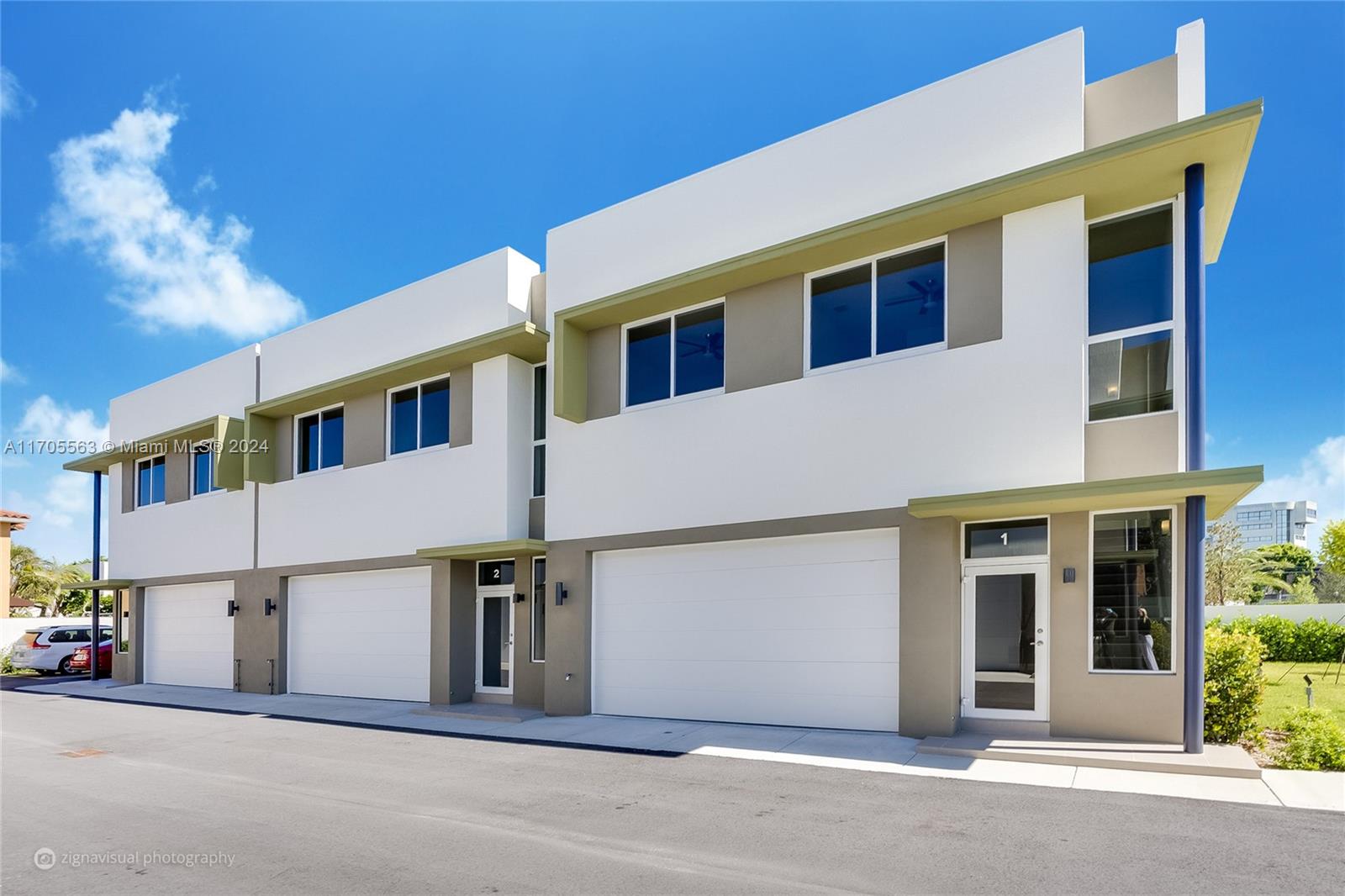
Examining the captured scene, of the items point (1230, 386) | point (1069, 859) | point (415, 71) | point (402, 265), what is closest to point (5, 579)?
point (402, 265)

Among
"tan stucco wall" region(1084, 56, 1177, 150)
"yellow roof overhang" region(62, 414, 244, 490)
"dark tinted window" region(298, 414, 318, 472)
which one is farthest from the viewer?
"yellow roof overhang" region(62, 414, 244, 490)

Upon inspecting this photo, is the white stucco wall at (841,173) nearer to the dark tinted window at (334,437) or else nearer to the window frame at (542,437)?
the window frame at (542,437)

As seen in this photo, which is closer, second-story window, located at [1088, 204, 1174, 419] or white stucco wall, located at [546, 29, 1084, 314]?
second-story window, located at [1088, 204, 1174, 419]

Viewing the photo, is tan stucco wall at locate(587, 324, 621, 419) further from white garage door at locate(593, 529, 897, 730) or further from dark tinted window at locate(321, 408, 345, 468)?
dark tinted window at locate(321, 408, 345, 468)

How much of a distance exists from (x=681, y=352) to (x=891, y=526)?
442 cm

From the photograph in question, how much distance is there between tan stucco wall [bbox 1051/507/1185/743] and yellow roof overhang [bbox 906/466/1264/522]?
1.35 feet

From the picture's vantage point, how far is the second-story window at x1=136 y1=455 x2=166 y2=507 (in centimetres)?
2203

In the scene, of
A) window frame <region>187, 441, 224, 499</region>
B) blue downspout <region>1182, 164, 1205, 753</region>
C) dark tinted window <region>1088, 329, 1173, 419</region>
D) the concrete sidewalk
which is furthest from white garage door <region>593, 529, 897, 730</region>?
window frame <region>187, 441, 224, 499</region>

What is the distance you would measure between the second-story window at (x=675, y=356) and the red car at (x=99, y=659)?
67.0 ft

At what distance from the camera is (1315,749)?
8055mm

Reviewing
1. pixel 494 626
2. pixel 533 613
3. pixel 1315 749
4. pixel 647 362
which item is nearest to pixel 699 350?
pixel 647 362

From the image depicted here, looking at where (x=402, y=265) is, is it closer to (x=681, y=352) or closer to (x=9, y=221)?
(x=681, y=352)

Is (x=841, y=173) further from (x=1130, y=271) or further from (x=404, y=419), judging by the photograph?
(x=404, y=419)

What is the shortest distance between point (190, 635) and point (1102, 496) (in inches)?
833
